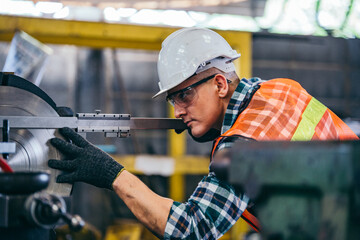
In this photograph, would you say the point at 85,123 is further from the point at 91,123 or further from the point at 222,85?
the point at 222,85

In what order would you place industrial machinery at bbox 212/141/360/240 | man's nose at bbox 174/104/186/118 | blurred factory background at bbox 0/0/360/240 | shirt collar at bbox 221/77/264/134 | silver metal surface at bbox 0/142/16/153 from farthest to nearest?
blurred factory background at bbox 0/0/360/240 < man's nose at bbox 174/104/186/118 < shirt collar at bbox 221/77/264/134 < silver metal surface at bbox 0/142/16/153 < industrial machinery at bbox 212/141/360/240

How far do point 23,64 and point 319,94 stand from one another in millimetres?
5582

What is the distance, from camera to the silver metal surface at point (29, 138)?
1106 millimetres

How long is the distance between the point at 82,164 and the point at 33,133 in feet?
0.53

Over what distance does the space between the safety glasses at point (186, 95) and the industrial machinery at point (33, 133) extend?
0.10 m

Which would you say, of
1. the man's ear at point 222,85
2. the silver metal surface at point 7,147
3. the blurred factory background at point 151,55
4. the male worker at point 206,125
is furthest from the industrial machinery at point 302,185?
the blurred factory background at point 151,55

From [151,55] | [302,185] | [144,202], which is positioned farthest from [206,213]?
[151,55]

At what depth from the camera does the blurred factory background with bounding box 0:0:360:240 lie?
13.3ft

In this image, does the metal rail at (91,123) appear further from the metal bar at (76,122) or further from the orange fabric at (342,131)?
the orange fabric at (342,131)

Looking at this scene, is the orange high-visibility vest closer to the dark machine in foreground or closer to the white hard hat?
the white hard hat

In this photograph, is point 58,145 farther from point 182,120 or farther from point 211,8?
point 211,8

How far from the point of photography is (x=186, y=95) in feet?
4.46

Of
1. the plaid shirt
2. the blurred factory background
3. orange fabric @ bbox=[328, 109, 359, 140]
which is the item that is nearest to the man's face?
the plaid shirt

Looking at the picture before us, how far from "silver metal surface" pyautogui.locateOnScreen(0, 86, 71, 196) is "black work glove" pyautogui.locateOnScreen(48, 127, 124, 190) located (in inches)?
1.0
